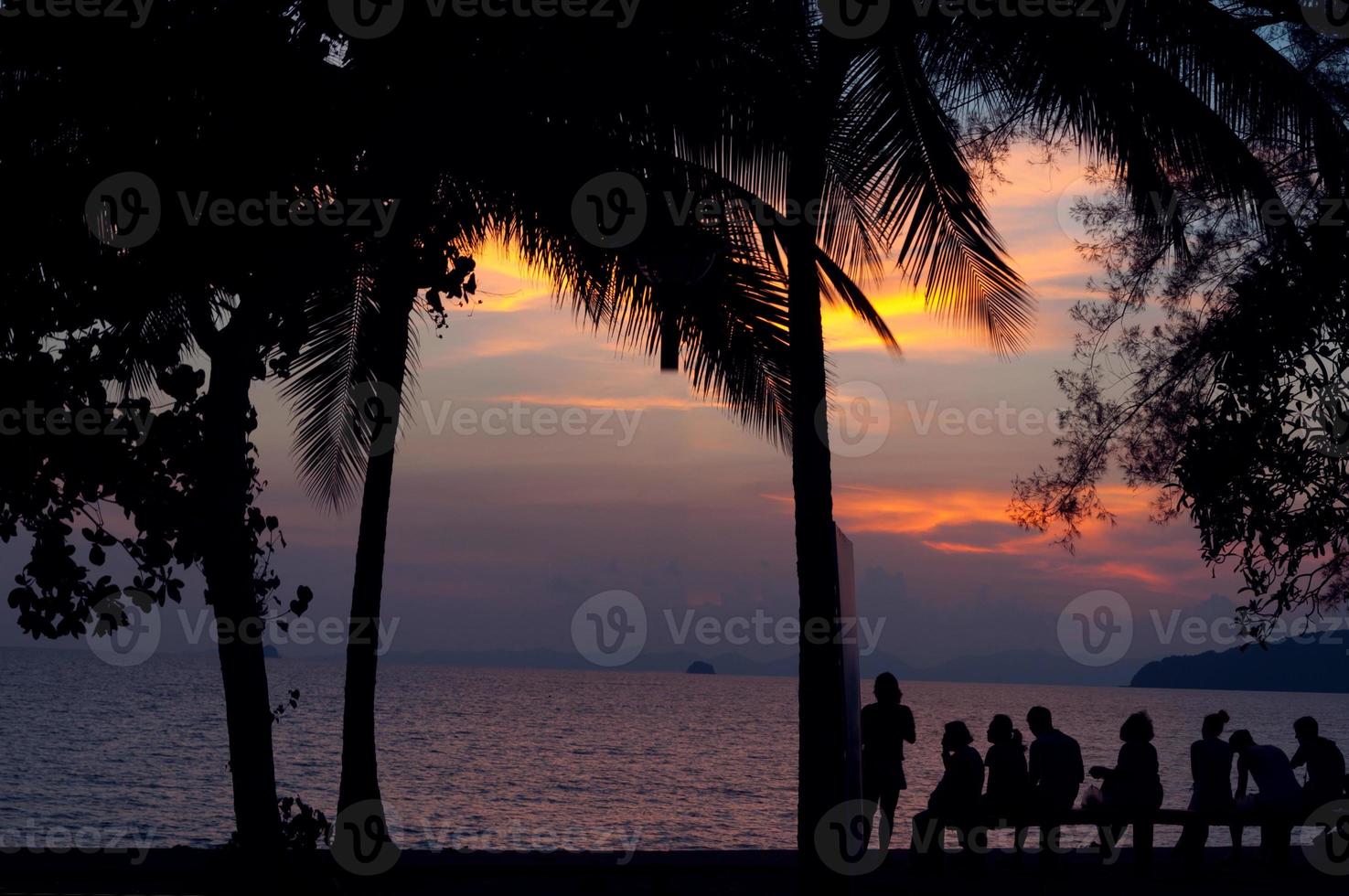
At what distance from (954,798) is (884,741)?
723mm

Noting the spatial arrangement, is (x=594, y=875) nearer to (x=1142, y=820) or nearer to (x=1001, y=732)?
(x=1001, y=732)

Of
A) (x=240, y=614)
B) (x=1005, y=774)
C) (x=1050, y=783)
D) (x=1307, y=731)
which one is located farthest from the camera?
(x=1307, y=731)

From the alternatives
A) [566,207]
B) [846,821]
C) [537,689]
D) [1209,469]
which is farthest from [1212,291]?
[537,689]

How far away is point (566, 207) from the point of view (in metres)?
8.89

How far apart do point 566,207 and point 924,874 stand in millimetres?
6028

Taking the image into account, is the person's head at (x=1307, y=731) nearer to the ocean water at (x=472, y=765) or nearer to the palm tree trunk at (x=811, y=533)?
the palm tree trunk at (x=811, y=533)

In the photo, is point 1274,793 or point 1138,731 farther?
point 1274,793

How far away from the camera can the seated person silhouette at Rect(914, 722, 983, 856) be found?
383 inches

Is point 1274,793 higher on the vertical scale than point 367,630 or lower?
lower

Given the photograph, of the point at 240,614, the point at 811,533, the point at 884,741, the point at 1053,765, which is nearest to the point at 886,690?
the point at 884,741

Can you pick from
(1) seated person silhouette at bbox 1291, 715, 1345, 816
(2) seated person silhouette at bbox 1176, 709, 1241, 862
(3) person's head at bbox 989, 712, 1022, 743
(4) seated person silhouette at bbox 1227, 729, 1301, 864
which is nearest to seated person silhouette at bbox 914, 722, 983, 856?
(3) person's head at bbox 989, 712, 1022, 743

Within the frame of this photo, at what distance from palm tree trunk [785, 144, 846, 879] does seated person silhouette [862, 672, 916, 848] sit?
2.43 metres

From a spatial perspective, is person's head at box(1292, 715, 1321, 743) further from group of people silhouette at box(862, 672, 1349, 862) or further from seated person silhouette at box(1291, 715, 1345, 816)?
group of people silhouette at box(862, 672, 1349, 862)

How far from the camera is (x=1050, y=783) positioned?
1045 centimetres
